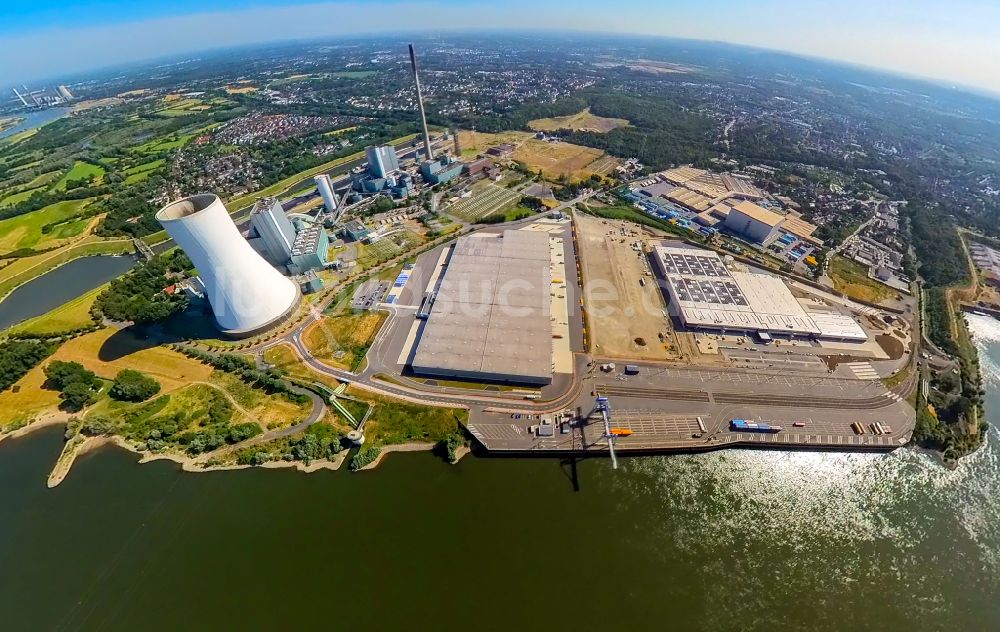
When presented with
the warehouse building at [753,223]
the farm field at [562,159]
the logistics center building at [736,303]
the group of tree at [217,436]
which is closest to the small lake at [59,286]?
the group of tree at [217,436]

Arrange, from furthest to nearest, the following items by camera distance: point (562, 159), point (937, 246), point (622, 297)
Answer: point (562, 159) < point (937, 246) < point (622, 297)

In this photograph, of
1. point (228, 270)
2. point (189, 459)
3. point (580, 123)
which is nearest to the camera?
point (189, 459)

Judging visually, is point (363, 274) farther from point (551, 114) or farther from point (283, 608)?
point (551, 114)

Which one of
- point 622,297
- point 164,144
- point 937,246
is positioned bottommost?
point 937,246

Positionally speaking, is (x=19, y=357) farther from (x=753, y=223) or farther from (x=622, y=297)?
(x=753, y=223)

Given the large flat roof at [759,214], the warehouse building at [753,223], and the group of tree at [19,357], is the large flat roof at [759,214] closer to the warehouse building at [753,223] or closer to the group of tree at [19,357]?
the warehouse building at [753,223]

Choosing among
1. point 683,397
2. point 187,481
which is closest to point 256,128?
point 187,481

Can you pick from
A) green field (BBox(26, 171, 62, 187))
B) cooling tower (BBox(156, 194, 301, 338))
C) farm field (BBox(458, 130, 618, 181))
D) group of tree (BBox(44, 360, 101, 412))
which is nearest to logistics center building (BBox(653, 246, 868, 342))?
farm field (BBox(458, 130, 618, 181))

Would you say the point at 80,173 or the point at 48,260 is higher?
the point at 80,173

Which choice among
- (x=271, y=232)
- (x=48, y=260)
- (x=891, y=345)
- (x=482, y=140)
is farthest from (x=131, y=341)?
(x=482, y=140)
